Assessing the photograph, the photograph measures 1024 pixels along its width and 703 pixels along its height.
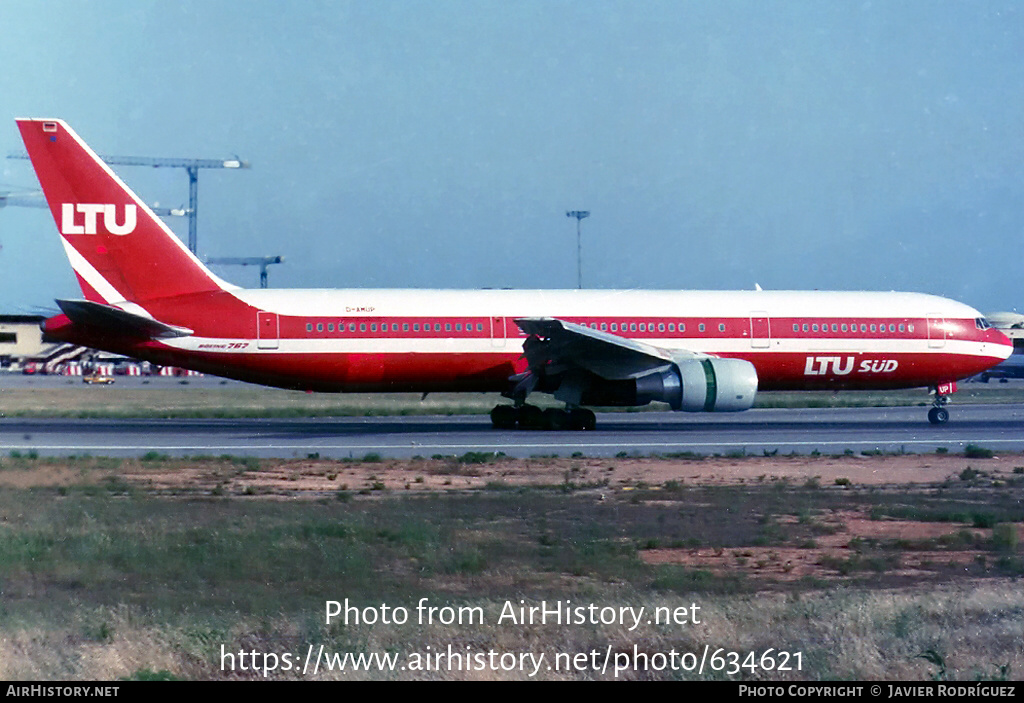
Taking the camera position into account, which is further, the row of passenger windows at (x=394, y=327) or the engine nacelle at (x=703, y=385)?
the row of passenger windows at (x=394, y=327)

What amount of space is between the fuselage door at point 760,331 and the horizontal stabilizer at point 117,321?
1352 cm

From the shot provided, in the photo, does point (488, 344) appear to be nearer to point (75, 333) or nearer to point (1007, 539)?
point (75, 333)

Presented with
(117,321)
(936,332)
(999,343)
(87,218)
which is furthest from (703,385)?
(87,218)

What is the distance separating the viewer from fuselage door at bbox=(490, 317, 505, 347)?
2611cm

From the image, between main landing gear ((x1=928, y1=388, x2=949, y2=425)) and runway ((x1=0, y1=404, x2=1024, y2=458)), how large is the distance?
41cm

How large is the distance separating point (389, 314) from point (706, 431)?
821 cm

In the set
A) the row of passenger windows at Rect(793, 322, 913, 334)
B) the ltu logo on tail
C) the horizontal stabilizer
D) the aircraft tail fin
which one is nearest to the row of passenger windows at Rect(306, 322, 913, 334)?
the row of passenger windows at Rect(793, 322, 913, 334)

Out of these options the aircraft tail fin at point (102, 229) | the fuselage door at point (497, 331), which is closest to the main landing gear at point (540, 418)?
the fuselage door at point (497, 331)

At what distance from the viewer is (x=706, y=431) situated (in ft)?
88.1

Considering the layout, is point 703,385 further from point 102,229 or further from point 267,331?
point 102,229

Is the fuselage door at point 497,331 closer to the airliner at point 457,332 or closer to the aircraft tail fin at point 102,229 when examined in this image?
the airliner at point 457,332

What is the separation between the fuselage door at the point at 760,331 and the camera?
2736cm

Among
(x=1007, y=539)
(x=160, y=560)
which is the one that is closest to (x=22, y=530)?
(x=160, y=560)

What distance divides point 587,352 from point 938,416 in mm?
10700
